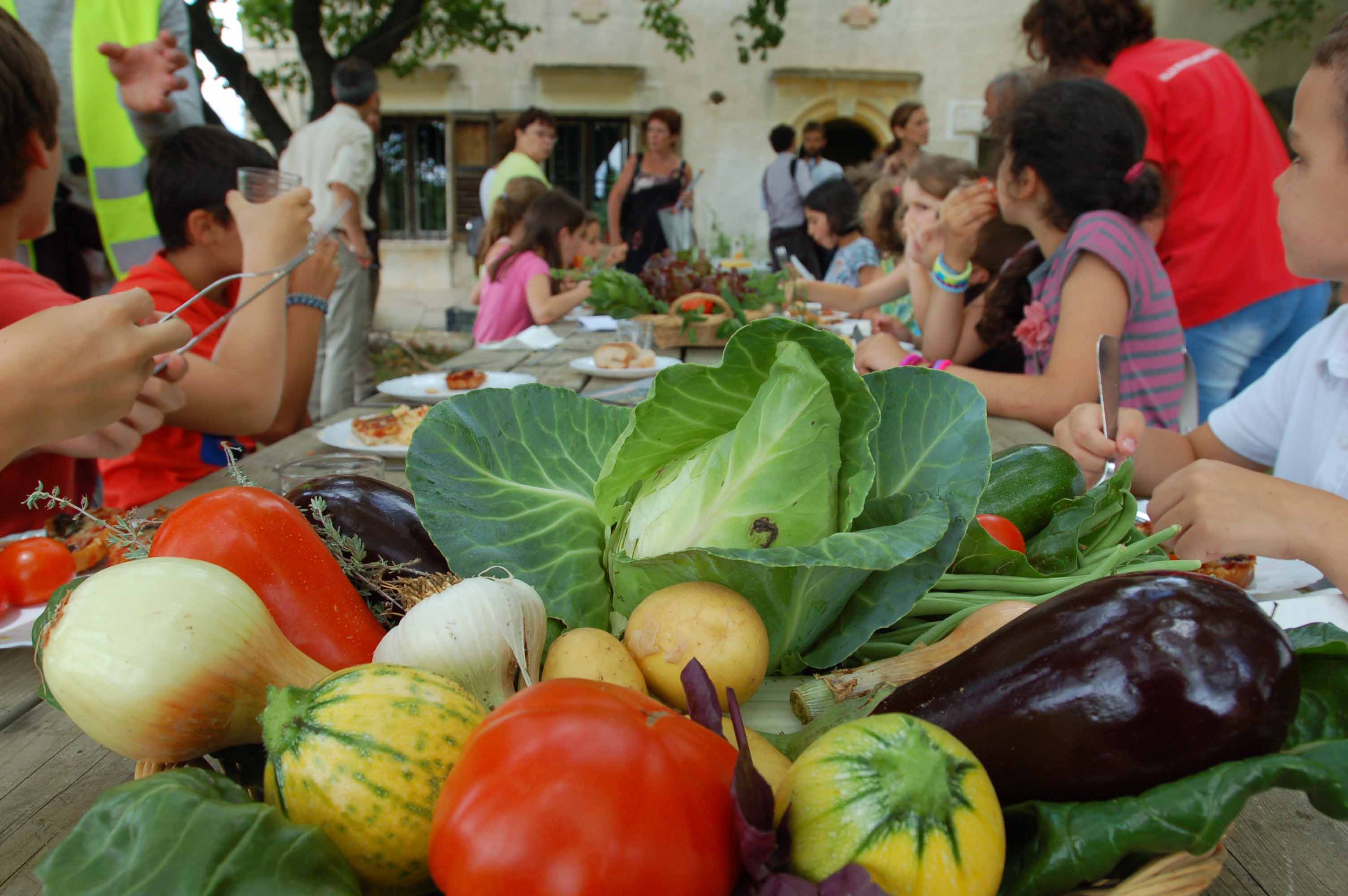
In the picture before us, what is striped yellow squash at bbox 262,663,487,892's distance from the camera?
590 millimetres

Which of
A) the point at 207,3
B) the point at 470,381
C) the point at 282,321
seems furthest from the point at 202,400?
the point at 207,3

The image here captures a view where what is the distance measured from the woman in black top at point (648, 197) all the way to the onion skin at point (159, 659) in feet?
28.5

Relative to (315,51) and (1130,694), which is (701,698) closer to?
(1130,694)

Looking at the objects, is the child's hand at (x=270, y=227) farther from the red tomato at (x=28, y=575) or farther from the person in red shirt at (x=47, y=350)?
the red tomato at (x=28, y=575)

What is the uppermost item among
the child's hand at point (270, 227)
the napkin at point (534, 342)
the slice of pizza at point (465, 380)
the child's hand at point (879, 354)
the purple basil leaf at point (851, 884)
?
the child's hand at point (270, 227)

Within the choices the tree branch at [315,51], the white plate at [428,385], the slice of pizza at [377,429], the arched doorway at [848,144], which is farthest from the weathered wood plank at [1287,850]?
the arched doorway at [848,144]

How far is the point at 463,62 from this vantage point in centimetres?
1583

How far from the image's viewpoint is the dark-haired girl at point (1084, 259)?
8.14 feet

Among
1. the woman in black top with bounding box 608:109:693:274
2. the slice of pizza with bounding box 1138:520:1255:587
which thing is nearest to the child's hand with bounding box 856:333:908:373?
the slice of pizza with bounding box 1138:520:1255:587

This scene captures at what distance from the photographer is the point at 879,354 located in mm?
3211

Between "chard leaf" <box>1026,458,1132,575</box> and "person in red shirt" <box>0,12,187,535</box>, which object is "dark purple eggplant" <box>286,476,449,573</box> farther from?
"chard leaf" <box>1026,458,1132,575</box>

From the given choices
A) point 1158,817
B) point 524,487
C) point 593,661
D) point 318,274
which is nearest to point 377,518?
point 524,487

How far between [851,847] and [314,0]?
979 cm

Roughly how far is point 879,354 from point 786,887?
2.85m
